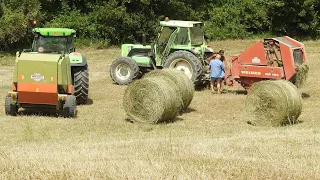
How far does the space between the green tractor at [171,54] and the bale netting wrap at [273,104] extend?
184 inches

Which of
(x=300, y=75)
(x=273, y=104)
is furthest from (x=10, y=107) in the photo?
(x=300, y=75)

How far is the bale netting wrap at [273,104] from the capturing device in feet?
37.0

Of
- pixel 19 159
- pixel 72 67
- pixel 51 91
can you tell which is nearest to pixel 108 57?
pixel 72 67

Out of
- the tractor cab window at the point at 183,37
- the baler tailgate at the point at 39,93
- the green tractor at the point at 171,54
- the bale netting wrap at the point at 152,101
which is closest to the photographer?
the bale netting wrap at the point at 152,101

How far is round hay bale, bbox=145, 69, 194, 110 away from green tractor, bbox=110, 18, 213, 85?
3168mm

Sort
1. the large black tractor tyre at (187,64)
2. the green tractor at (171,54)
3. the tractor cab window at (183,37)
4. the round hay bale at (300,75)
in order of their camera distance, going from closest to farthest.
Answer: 1. the round hay bale at (300,75)
2. the large black tractor tyre at (187,64)
3. the green tractor at (171,54)
4. the tractor cab window at (183,37)

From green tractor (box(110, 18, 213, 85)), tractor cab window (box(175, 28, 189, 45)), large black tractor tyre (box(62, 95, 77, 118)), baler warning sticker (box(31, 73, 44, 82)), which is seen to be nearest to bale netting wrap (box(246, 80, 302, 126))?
large black tractor tyre (box(62, 95, 77, 118))

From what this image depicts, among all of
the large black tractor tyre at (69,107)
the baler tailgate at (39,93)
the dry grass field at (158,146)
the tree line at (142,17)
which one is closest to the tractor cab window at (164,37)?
the dry grass field at (158,146)

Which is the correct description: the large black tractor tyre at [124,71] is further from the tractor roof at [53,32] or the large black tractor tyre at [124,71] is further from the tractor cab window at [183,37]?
the tractor roof at [53,32]

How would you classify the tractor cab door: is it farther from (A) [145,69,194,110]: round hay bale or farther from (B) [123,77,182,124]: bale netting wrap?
(B) [123,77,182,124]: bale netting wrap

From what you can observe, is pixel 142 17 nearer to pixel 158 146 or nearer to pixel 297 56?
pixel 297 56

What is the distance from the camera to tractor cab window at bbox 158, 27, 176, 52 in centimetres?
1742

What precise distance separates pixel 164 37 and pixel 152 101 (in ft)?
20.5

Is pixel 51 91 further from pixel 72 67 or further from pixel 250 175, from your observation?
pixel 250 175
